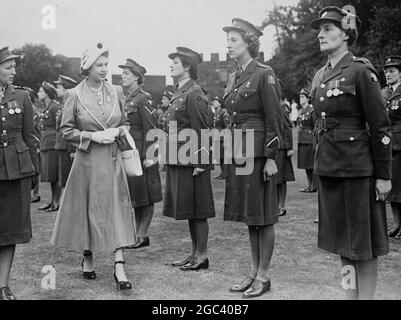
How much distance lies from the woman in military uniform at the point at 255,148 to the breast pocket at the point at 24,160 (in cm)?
182

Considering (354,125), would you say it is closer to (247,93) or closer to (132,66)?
(247,93)

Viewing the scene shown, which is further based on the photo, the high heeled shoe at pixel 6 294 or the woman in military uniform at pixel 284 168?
the woman in military uniform at pixel 284 168

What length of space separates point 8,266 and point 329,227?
284 centimetres

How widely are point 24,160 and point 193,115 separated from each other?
6.25 feet

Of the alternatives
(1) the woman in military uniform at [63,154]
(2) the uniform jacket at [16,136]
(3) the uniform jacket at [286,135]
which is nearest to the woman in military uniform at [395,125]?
(3) the uniform jacket at [286,135]

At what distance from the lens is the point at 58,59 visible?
34.5 meters

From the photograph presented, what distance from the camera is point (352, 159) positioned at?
4.02 m

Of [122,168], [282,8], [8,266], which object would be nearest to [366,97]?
[122,168]

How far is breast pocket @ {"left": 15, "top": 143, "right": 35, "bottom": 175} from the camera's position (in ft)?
15.0

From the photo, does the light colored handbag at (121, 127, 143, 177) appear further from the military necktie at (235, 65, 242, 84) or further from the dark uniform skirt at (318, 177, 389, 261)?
the dark uniform skirt at (318, 177, 389, 261)

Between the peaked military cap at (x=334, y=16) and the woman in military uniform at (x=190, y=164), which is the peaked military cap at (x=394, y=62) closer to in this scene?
the woman in military uniform at (x=190, y=164)

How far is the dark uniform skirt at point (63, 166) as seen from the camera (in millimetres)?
9492

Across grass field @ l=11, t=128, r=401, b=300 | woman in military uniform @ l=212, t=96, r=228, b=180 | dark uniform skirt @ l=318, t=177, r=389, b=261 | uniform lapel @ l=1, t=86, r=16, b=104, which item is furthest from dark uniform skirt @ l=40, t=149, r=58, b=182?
dark uniform skirt @ l=318, t=177, r=389, b=261

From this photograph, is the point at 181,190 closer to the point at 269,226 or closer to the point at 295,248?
the point at 269,226
